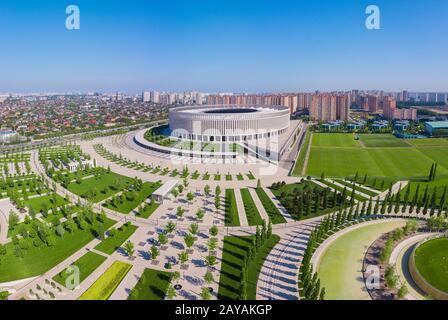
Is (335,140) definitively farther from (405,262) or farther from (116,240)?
(116,240)

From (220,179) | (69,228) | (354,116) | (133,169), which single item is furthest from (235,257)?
(354,116)

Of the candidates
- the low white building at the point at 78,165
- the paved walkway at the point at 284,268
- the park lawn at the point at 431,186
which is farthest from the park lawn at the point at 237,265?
the low white building at the point at 78,165

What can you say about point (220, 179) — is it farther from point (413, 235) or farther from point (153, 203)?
point (413, 235)

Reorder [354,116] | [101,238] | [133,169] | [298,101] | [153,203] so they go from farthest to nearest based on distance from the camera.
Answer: [298,101] → [354,116] → [133,169] → [153,203] → [101,238]

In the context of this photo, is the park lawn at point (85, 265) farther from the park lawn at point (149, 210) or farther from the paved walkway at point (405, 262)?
the paved walkway at point (405, 262)

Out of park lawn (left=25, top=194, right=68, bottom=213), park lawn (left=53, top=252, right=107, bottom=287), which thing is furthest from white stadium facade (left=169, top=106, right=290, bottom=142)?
park lawn (left=53, top=252, right=107, bottom=287)

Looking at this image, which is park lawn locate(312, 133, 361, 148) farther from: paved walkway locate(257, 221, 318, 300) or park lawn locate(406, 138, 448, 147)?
paved walkway locate(257, 221, 318, 300)
